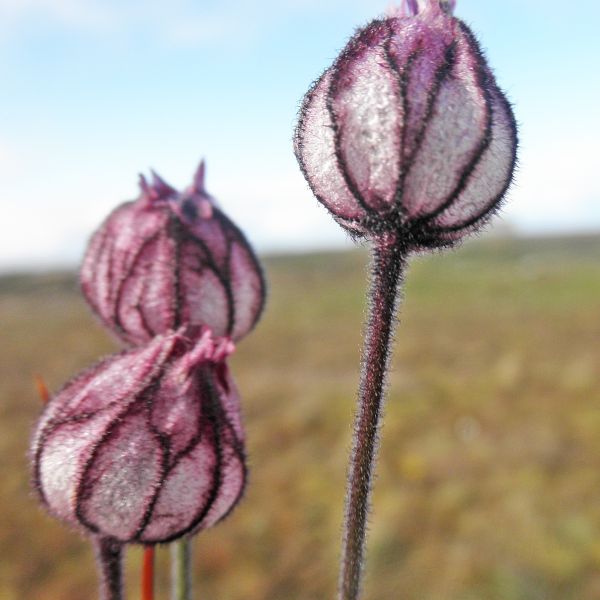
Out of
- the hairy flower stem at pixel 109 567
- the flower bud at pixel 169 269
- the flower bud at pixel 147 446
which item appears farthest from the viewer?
the flower bud at pixel 169 269

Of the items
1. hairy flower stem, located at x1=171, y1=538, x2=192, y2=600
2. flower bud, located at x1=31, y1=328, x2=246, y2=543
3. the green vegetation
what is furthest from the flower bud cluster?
hairy flower stem, located at x1=171, y1=538, x2=192, y2=600

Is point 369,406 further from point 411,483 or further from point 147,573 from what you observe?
point 411,483

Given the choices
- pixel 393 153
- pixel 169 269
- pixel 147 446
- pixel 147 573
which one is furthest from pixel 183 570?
pixel 393 153

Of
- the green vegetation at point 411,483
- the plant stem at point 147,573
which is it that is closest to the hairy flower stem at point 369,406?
the green vegetation at point 411,483

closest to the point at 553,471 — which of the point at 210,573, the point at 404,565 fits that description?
the point at 404,565

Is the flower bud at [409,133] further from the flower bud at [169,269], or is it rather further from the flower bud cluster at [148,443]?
the flower bud at [169,269]

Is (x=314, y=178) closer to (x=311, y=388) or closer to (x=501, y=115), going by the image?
(x=501, y=115)
